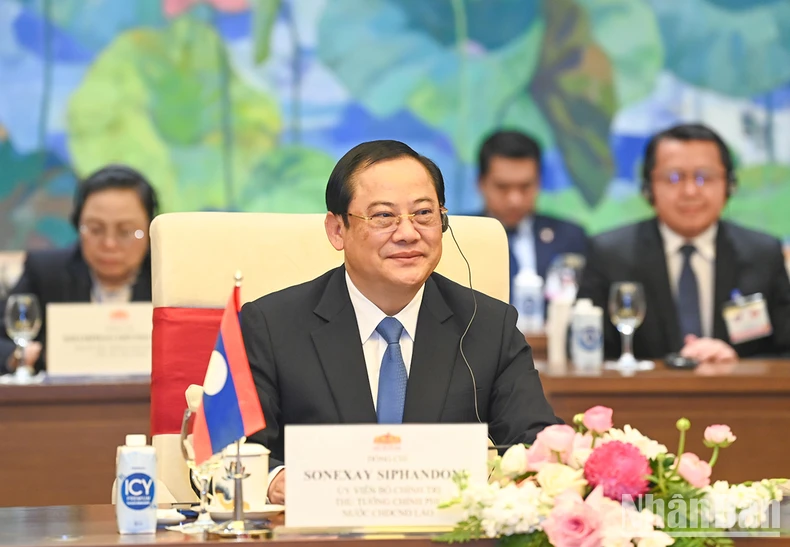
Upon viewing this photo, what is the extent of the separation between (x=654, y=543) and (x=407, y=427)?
1.19 ft

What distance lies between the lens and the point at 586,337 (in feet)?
13.4

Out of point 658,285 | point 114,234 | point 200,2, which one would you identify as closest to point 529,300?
point 658,285

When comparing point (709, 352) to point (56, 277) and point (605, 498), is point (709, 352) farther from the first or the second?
point (605, 498)

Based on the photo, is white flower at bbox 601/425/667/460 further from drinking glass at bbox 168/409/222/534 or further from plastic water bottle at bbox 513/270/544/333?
plastic water bottle at bbox 513/270/544/333

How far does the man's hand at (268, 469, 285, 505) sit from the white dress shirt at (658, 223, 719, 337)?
118 inches

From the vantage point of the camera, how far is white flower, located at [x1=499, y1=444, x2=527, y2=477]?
1724 millimetres

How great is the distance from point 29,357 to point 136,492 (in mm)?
2467

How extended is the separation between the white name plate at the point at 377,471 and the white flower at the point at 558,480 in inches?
3.2

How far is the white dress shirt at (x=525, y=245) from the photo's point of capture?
19.0 ft

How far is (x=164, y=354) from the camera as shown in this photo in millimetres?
2453

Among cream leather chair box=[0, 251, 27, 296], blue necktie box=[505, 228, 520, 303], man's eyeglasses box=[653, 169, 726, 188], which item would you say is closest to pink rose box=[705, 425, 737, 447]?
man's eyeglasses box=[653, 169, 726, 188]

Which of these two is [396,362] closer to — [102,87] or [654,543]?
[654,543]

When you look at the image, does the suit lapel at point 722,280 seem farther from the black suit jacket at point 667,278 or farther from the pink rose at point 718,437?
the pink rose at point 718,437

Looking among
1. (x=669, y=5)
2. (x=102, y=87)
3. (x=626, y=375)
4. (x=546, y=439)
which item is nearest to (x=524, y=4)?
(x=669, y=5)
